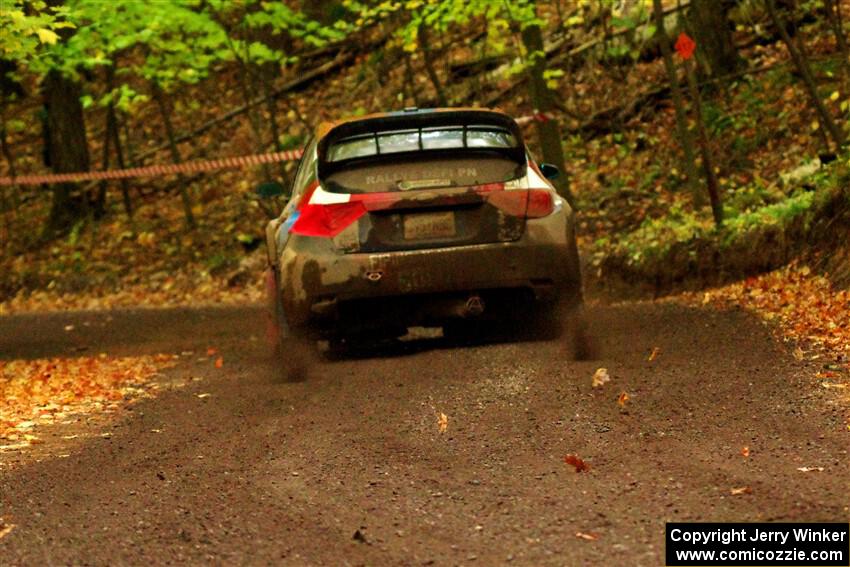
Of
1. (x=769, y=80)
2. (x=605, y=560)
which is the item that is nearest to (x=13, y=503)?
(x=605, y=560)

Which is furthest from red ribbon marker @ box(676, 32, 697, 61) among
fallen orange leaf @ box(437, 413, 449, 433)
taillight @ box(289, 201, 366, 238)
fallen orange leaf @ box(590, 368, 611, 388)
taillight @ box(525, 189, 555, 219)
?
fallen orange leaf @ box(437, 413, 449, 433)

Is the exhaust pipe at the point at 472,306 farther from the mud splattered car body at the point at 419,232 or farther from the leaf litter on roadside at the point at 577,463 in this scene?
the leaf litter on roadside at the point at 577,463

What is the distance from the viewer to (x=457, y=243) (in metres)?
9.15

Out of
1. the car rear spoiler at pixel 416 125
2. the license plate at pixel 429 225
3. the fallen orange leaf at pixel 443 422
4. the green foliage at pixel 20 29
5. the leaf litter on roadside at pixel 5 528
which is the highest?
the green foliage at pixel 20 29

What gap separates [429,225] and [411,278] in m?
0.40

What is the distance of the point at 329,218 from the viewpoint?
9.12m

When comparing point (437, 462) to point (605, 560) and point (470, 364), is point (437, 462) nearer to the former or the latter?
point (605, 560)

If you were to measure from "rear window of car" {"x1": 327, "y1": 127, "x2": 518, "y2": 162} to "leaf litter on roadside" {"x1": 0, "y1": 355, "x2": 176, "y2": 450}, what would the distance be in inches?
101

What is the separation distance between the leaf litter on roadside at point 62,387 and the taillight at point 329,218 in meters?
1.97

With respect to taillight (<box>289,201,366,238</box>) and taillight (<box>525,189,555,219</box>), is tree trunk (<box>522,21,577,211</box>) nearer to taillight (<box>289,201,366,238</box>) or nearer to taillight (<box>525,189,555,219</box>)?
taillight (<box>525,189,555,219</box>)

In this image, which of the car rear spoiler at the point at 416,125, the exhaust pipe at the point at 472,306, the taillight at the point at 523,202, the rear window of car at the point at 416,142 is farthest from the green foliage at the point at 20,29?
the exhaust pipe at the point at 472,306

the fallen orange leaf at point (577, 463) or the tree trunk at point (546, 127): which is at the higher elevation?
the fallen orange leaf at point (577, 463)
